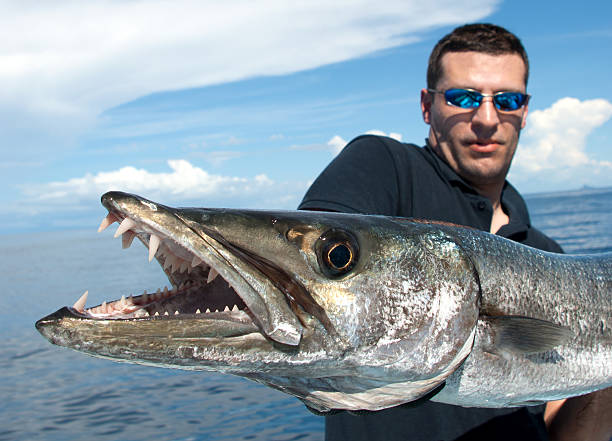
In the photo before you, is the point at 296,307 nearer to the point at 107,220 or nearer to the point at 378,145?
the point at 107,220

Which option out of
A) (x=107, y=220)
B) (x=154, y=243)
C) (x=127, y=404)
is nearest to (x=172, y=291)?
(x=154, y=243)

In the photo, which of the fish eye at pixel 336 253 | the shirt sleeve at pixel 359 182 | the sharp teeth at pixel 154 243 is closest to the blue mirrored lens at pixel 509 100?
the shirt sleeve at pixel 359 182

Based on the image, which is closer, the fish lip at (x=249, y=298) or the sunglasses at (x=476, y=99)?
the fish lip at (x=249, y=298)

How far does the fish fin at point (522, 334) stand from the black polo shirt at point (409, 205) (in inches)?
38.0

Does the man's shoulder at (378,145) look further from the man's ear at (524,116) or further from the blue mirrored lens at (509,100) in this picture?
the man's ear at (524,116)

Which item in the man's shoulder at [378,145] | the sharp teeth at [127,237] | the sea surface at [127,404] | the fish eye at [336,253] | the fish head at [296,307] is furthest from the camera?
the sea surface at [127,404]

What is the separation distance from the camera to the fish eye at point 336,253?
2.03 meters

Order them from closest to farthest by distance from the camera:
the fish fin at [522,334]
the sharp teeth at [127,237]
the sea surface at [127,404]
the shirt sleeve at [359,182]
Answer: the sharp teeth at [127,237] < the fish fin at [522,334] < the shirt sleeve at [359,182] < the sea surface at [127,404]

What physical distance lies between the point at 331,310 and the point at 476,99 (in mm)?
2596

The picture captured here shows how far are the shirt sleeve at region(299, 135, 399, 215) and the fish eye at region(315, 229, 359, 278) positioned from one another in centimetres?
67

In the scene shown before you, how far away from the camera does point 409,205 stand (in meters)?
3.57

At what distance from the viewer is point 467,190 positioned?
3928 mm

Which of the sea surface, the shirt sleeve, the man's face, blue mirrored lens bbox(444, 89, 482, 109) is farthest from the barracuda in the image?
the sea surface

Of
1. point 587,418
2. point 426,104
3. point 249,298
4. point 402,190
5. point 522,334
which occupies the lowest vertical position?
point 587,418
